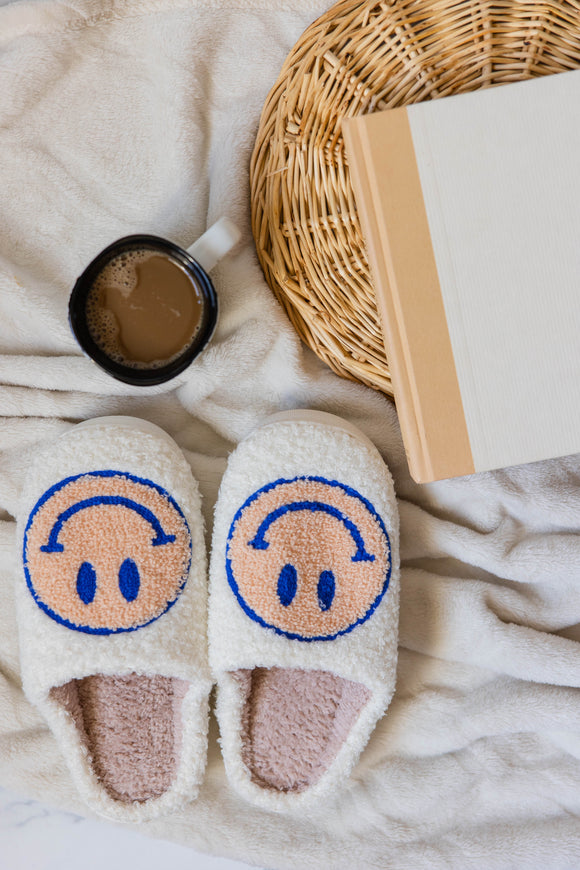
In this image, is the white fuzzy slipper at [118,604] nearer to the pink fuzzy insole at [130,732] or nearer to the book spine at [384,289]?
the pink fuzzy insole at [130,732]

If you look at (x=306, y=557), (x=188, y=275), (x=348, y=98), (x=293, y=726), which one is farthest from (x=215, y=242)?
(x=293, y=726)

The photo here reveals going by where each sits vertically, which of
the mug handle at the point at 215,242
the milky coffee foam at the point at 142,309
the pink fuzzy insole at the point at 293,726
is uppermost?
the mug handle at the point at 215,242

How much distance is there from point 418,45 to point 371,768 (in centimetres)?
70

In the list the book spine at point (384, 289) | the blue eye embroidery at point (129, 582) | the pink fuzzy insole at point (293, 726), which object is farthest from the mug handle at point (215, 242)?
the pink fuzzy insole at point (293, 726)

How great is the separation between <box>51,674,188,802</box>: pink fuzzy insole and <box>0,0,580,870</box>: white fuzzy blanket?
0.07m

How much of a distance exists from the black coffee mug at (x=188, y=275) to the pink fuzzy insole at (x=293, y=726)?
322 mm

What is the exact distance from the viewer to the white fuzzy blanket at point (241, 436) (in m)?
0.72

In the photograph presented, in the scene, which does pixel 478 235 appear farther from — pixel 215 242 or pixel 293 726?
pixel 293 726

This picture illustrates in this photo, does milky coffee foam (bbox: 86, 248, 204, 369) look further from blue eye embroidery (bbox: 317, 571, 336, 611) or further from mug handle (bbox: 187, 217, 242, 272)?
blue eye embroidery (bbox: 317, 571, 336, 611)

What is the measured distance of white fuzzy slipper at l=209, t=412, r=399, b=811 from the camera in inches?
27.5

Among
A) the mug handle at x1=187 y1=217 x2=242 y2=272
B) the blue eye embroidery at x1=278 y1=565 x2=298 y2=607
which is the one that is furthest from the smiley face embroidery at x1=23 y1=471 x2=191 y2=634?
the mug handle at x1=187 y1=217 x2=242 y2=272

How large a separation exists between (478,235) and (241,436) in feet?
1.11

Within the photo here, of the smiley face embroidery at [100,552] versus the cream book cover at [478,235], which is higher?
the cream book cover at [478,235]

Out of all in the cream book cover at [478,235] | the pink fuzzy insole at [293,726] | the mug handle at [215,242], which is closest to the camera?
the cream book cover at [478,235]
